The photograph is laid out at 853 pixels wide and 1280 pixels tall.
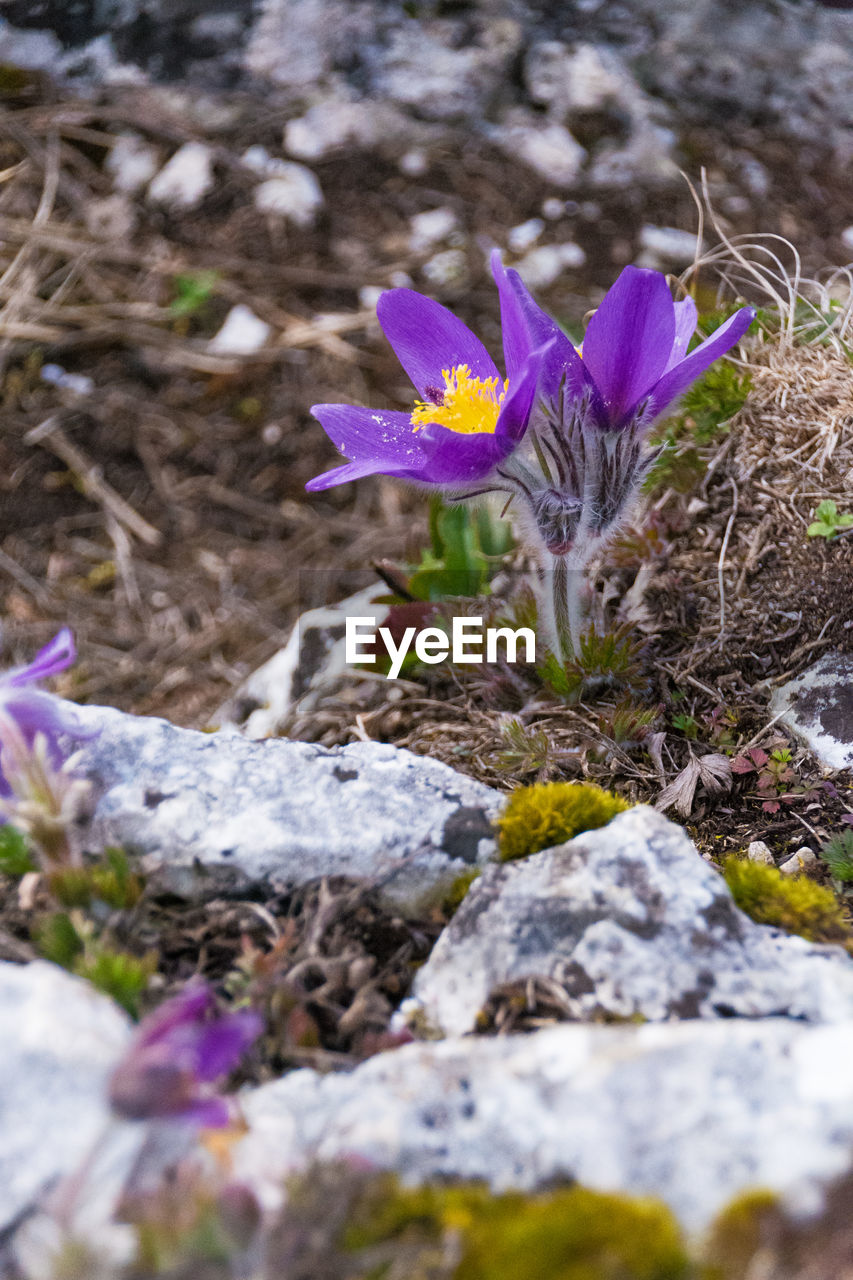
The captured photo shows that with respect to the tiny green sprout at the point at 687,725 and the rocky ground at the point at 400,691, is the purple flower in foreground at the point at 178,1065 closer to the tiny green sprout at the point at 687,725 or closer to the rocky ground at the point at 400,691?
the rocky ground at the point at 400,691

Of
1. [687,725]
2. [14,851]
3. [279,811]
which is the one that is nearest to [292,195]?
[687,725]

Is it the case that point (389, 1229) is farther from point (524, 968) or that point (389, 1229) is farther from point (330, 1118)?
point (524, 968)

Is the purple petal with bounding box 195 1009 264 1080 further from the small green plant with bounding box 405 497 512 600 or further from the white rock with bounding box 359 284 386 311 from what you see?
the white rock with bounding box 359 284 386 311

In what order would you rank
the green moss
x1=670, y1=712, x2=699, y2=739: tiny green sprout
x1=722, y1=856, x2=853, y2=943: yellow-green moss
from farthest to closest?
x1=670, y1=712, x2=699, y2=739: tiny green sprout
x1=722, y1=856, x2=853, y2=943: yellow-green moss
the green moss

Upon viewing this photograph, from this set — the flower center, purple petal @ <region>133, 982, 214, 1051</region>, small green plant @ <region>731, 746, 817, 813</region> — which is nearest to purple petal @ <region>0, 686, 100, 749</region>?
purple petal @ <region>133, 982, 214, 1051</region>

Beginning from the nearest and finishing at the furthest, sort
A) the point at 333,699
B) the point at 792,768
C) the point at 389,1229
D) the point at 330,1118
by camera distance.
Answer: the point at 389,1229, the point at 330,1118, the point at 792,768, the point at 333,699

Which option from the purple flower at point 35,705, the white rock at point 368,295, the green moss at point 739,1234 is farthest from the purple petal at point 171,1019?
the white rock at point 368,295

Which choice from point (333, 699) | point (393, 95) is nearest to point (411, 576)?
point (333, 699)
